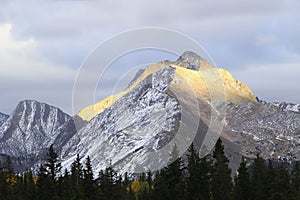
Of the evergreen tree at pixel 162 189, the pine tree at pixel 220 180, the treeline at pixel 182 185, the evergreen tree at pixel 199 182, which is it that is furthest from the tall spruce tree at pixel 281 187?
the evergreen tree at pixel 162 189

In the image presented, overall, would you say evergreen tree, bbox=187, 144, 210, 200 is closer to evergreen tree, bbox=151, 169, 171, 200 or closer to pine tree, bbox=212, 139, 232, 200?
evergreen tree, bbox=151, 169, 171, 200

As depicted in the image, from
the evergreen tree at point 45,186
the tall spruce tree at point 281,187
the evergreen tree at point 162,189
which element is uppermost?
the evergreen tree at point 45,186

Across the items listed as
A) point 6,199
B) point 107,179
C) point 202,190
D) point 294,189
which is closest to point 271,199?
point 294,189

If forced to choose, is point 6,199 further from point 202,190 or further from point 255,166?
point 255,166

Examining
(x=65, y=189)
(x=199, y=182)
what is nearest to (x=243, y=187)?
(x=199, y=182)

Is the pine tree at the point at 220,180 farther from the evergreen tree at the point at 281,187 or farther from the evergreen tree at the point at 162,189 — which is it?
the evergreen tree at the point at 162,189

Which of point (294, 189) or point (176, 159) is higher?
point (176, 159)

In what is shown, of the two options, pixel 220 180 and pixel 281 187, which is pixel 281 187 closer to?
pixel 281 187

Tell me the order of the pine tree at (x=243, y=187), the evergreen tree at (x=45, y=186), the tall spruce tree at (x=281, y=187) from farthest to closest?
the pine tree at (x=243, y=187)
the tall spruce tree at (x=281, y=187)
the evergreen tree at (x=45, y=186)

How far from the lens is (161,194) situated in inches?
4225

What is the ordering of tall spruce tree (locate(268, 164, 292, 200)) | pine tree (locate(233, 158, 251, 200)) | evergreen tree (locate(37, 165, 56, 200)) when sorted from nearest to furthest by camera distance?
evergreen tree (locate(37, 165, 56, 200)), tall spruce tree (locate(268, 164, 292, 200)), pine tree (locate(233, 158, 251, 200))

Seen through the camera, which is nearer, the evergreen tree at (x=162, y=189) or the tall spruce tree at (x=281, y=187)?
the tall spruce tree at (x=281, y=187)

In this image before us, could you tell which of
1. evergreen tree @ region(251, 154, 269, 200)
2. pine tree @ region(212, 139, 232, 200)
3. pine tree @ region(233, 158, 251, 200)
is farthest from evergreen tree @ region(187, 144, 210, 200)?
pine tree @ region(233, 158, 251, 200)

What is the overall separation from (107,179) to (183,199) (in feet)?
77.0
